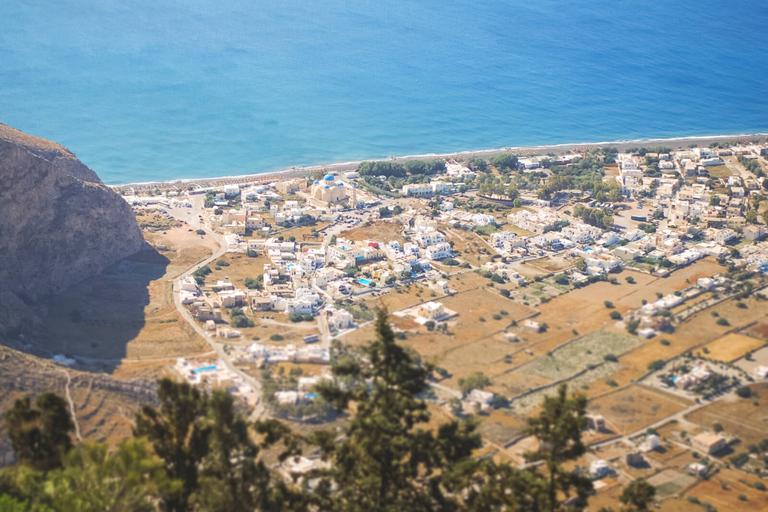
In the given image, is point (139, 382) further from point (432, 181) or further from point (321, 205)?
point (432, 181)

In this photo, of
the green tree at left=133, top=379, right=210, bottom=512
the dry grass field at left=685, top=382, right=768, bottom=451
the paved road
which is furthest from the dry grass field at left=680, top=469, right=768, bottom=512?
the green tree at left=133, top=379, right=210, bottom=512

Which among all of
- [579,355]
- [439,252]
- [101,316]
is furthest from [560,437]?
[439,252]

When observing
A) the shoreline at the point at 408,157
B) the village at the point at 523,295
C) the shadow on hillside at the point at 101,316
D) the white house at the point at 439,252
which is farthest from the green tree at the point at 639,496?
the shoreline at the point at 408,157

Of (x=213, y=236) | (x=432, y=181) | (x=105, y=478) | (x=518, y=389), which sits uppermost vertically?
(x=432, y=181)

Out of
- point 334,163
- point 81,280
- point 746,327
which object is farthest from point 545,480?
point 334,163

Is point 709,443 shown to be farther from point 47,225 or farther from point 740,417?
point 47,225
